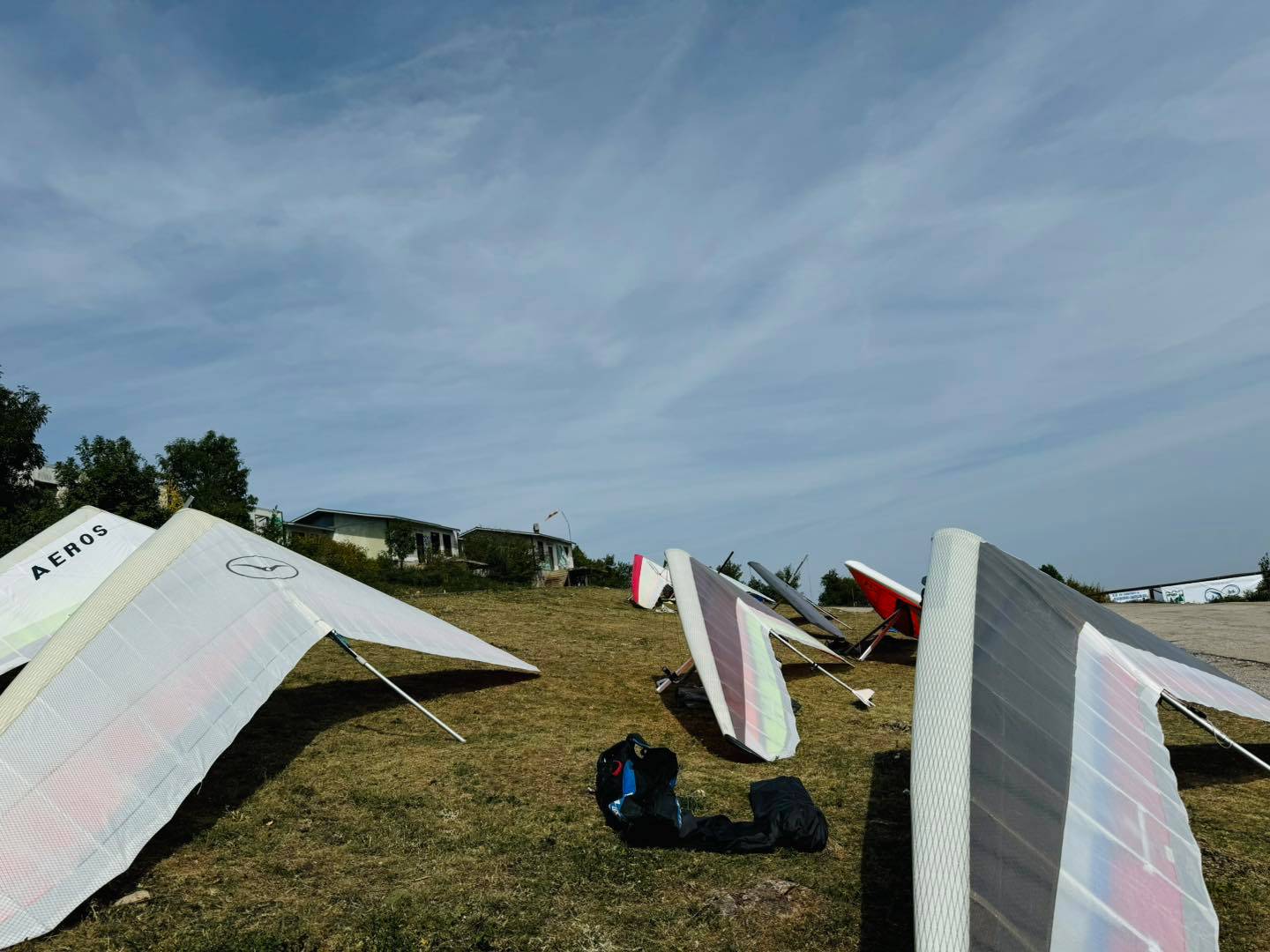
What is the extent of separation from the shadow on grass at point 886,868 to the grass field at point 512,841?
2 cm

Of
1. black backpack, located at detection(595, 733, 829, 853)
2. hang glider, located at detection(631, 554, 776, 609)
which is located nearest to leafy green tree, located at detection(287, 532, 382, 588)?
hang glider, located at detection(631, 554, 776, 609)

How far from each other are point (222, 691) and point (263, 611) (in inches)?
43.4

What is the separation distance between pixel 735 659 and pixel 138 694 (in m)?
5.42

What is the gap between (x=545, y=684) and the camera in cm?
1056

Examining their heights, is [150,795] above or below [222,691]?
below

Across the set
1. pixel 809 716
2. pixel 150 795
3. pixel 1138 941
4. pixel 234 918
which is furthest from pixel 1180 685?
pixel 150 795

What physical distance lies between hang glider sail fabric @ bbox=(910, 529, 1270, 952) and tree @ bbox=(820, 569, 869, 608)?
3045 cm

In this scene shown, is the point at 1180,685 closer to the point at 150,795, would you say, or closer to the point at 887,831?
the point at 887,831

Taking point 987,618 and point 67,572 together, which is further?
point 67,572

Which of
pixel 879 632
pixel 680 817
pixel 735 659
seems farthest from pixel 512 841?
pixel 879 632

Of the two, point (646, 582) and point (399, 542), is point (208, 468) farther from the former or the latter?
point (646, 582)

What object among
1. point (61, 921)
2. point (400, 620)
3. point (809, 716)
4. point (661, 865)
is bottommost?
point (61, 921)

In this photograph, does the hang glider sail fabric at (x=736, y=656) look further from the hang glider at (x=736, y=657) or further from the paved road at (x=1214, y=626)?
the paved road at (x=1214, y=626)

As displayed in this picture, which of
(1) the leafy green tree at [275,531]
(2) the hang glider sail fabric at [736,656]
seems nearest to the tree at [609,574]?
(1) the leafy green tree at [275,531]
